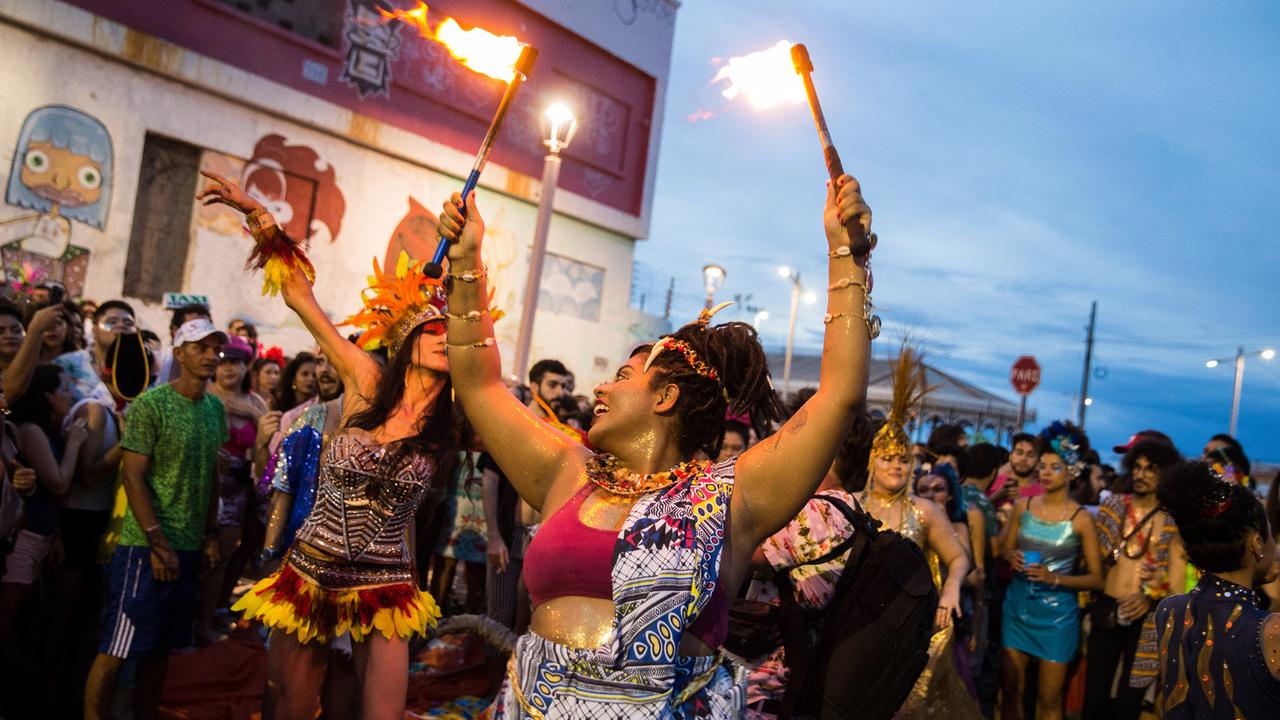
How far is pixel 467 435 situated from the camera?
14.7 feet

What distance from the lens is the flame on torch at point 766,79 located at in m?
2.67

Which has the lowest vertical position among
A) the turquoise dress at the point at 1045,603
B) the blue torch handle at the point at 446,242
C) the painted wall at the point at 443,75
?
the turquoise dress at the point at 1045,603

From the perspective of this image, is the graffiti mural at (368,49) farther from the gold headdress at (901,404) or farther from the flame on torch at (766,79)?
the flame on torch at (766,79)

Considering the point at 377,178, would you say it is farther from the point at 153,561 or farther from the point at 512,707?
the point at 512,707

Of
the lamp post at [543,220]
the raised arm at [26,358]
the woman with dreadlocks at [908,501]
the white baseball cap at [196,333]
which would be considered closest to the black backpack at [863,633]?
the woman with dreadlocks at [908,501]

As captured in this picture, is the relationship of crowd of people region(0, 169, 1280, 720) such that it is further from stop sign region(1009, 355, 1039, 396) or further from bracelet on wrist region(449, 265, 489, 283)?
stop sign region(1009, 355, 1039, 396)

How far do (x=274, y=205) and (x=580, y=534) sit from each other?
1268 cm

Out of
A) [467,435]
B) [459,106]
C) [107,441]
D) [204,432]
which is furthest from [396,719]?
[459,106]

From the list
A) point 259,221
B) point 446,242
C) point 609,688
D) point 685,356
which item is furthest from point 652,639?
point 259,221

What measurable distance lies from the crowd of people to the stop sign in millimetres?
9405

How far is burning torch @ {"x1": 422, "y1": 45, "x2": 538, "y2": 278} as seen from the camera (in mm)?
2438

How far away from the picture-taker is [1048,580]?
6566 millimetres

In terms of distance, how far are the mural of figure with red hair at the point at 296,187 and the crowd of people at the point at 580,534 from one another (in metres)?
6.46

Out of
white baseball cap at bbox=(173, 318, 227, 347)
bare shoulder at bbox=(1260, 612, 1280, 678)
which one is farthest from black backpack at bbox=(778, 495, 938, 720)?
white baseball cap at bbox=(173, 318, 227, 347)
